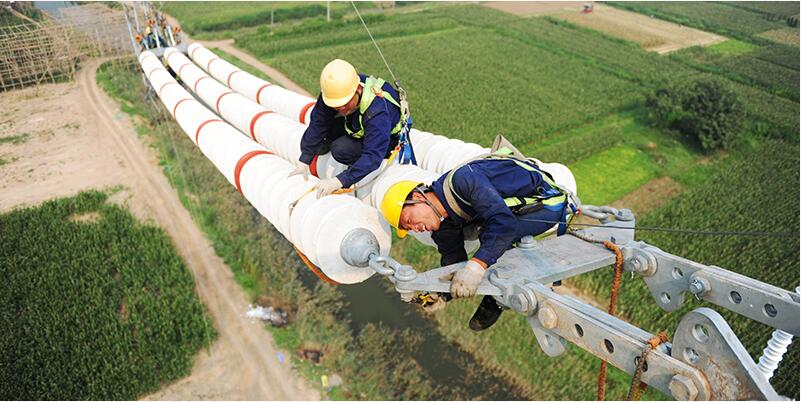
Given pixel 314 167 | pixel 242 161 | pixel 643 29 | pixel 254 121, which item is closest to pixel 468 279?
pixel 314 167

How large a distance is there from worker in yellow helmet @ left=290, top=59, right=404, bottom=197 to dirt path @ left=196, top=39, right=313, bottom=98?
68.2 ft

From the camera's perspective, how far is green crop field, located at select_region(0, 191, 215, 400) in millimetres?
10898

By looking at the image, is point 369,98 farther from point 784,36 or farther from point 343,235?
point 784,36

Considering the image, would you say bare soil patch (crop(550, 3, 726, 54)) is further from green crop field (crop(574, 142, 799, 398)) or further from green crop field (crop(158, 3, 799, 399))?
green crop field (crop(574, 142, 799, 398))

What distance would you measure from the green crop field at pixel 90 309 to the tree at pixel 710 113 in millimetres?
22985

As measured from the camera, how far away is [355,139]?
23.3 ft

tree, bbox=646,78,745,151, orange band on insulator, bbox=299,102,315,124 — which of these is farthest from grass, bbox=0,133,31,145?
tree, bbox=646,78,745,151

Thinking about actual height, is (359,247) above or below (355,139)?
below

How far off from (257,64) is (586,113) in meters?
20.6

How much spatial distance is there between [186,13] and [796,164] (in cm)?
4538

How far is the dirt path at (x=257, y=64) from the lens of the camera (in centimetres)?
2895

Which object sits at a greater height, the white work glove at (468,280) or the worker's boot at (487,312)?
the white work glove at (468,280)

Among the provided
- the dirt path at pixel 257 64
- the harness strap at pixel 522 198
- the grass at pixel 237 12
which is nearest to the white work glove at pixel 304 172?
the harness strap at pixel 522 198

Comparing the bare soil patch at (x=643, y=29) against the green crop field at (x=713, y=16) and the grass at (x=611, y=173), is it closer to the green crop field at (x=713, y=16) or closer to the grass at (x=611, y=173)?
the green crop field at (x=713, y=16)
